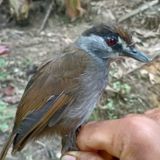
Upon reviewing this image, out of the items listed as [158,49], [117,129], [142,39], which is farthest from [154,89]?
[117,129]

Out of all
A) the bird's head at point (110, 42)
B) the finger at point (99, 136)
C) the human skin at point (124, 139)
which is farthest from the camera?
the bird's head at point (110, 42)

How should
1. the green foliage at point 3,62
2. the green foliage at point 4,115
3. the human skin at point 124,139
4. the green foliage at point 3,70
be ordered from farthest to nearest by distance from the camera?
1. the green foliage at point 3,62
2. the green foliage at point 3,70
3. the green foliage at point 4,115
4. the human skin at point 124,139

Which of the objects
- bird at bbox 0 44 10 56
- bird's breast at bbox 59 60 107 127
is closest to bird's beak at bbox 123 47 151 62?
bird's breast at bbox 59 60 107 127

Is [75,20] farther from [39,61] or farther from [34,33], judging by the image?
[39,61]

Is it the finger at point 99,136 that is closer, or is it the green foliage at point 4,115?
the finger at point 99,136

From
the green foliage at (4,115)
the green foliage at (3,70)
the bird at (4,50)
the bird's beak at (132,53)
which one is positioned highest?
the bird's beak at (132,53)

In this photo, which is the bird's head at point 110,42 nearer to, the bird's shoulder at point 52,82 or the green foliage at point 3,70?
the bird's shoulder at point 52,82

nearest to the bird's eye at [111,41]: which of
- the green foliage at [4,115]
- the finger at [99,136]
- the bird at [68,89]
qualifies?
the bird at [68,89]
